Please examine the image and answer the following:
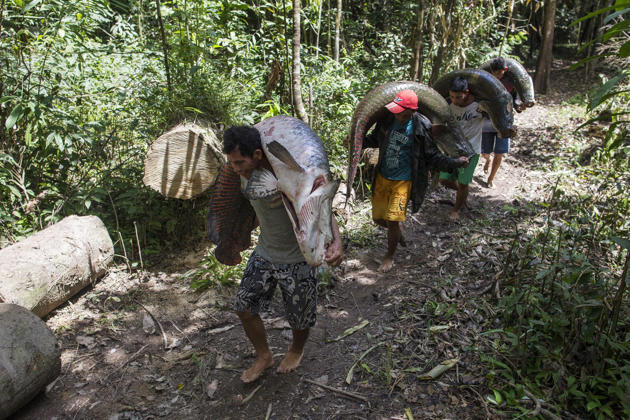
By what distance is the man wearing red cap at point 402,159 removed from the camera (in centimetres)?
375

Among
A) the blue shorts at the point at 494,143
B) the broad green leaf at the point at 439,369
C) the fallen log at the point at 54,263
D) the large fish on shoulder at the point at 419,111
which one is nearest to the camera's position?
the broad green leaf at the point at 439,369

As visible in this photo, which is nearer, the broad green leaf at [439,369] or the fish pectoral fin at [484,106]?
the broad green leaf at [439,369]

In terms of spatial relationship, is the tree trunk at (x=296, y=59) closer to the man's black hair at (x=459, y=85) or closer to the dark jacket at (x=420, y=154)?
the dark jacket at (x=420, y=154)

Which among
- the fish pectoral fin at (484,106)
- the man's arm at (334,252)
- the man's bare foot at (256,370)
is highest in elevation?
the fish pectoral fin at (484,106)

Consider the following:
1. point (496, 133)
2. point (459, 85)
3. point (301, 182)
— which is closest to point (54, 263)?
point (301, 182)

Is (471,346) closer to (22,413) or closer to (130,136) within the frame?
(22,413)

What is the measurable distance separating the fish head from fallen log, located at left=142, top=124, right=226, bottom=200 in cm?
235

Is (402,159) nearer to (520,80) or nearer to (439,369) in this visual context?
(439,369)

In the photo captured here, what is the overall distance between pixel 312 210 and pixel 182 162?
2559mm

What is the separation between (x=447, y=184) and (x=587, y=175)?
7.63 feet

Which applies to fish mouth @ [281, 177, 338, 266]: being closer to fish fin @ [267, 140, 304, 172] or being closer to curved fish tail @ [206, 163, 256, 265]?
fish fin @ [267, 140, 304, 172]

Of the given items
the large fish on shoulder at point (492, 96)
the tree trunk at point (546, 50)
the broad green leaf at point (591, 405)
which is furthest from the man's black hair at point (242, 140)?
the tree trunk at point (546, 50)

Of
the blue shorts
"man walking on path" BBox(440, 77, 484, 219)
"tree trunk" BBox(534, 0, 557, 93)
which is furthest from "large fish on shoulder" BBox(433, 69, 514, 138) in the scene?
"tree trunk" BBox(534, 0, 557, 93)

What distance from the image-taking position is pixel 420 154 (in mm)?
3820
